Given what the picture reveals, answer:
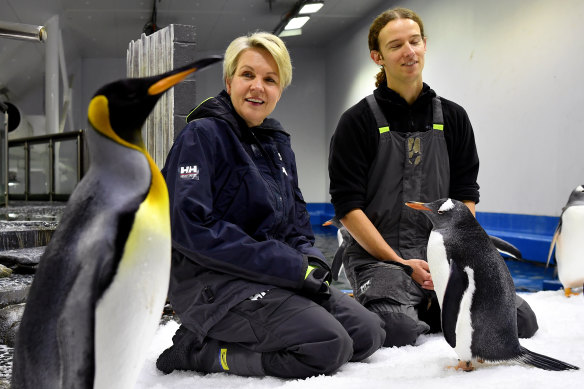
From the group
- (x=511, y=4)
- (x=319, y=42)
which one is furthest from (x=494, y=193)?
(x=319, y=42)

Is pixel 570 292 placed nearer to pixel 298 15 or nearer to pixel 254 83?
pixel 254 83

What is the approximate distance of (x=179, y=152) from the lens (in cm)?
152

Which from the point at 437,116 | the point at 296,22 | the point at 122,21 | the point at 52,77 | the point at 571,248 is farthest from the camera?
the point at 296,22

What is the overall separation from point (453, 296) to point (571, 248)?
1.84 m

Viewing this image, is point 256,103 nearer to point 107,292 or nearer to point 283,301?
point 283,301

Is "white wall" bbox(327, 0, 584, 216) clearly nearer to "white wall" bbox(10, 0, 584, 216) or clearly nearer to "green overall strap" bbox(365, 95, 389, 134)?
"white wall" bbox(10, 0, 584, 216)

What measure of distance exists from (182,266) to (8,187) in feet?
19.0

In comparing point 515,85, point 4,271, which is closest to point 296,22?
point 515,85

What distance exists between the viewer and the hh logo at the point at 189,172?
4.78ft

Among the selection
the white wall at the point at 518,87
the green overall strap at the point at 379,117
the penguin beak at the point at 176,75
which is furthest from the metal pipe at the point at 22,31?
the white wall at the point at 518,87

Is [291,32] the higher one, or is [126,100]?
[291,32]

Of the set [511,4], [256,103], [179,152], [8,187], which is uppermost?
[511,4]

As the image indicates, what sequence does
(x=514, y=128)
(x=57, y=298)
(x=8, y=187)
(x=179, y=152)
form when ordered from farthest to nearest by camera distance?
(x=8, y=187) → (x=514, y=128) → (x=179, y=152) → (x=57, y=298)

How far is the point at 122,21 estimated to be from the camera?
30.1 ft
